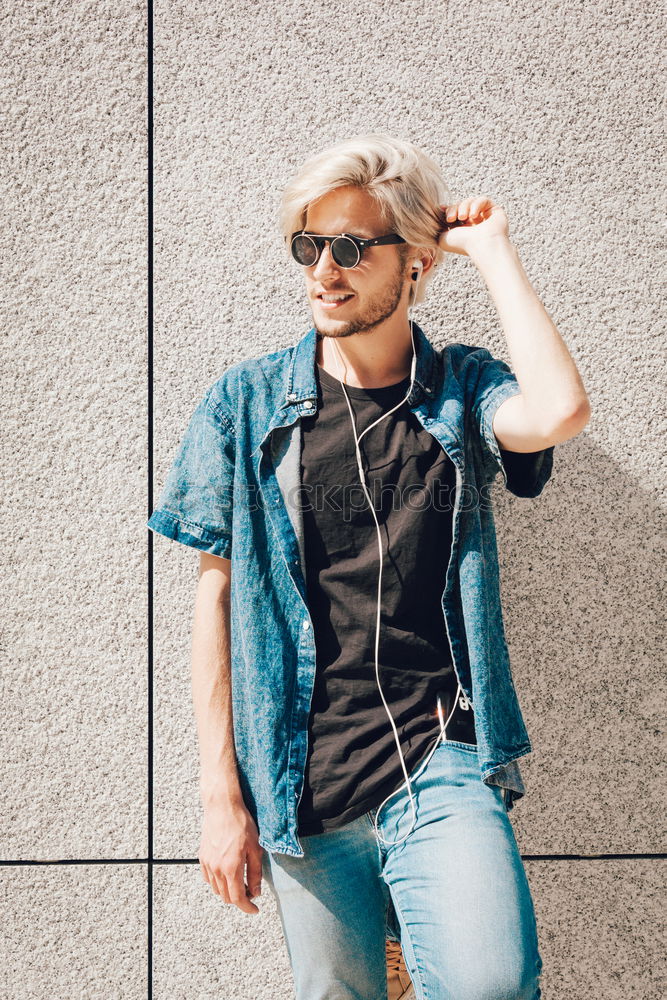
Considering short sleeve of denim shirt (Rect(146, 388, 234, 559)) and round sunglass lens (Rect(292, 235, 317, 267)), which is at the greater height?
round sunglass lens (Rect(292, 235, 317, 267))

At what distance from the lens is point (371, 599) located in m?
1.74

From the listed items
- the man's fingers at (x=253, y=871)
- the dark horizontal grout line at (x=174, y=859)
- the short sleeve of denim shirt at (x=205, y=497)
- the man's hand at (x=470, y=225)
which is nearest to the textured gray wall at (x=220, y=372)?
the dark horizontal grout line at (x=174, y=859)

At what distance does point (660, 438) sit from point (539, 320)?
2.93ft

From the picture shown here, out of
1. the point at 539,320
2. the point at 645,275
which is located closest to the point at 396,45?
the point at 645,275

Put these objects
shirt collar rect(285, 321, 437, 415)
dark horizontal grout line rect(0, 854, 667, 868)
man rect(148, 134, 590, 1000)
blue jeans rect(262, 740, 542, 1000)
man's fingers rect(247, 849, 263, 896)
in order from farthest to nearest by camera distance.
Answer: dark horizontal grout line rect(0, 854, 667, 868) → shirt collar rect(285, 321, 437, 415) → man's fingers rect(247, 849, 263, 896) → man rect(148, 134, 590, 1000) → blue jeans rect(262, 740, 542, 1000)

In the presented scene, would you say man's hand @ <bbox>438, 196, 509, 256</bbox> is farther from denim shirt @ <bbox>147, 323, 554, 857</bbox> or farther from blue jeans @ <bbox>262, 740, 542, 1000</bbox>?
blue jeans @ <bbox>262, 740, 542, 1000</bbox>

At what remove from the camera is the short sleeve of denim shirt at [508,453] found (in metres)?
1.79

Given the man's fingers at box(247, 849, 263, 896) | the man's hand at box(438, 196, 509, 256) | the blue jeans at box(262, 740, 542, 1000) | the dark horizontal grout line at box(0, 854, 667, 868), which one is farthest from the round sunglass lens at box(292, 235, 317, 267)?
the dark horizontal grout line at box(0, 854, 667, 868)

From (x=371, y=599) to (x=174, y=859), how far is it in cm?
119

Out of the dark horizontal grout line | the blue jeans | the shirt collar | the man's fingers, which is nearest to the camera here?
the blue jeans

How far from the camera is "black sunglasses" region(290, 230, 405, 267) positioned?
179 centimetres

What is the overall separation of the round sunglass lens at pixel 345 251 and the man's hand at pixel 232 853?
128 centimetres

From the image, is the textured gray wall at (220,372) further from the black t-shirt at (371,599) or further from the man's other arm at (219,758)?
the black t-shirt at (371,599)

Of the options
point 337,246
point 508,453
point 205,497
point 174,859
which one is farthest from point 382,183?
point 174,859
